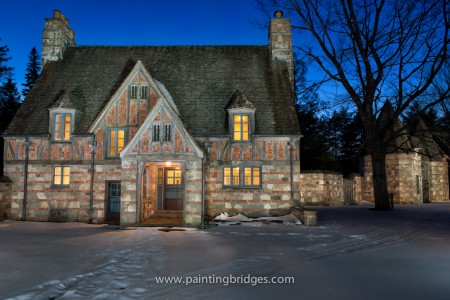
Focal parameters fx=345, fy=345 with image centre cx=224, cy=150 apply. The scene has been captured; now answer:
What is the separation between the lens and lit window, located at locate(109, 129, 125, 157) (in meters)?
16.3

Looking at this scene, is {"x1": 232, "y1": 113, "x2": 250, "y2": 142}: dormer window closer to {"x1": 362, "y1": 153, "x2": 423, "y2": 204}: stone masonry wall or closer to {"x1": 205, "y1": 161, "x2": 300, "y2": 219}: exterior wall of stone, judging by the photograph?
{"x1": 205, "y1": 161, "x2": 300, "y2": 219}: exterior wall of stone

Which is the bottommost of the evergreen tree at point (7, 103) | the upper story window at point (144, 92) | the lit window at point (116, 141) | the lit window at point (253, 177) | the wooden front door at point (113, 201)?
the wooden front door at point (113, 201)

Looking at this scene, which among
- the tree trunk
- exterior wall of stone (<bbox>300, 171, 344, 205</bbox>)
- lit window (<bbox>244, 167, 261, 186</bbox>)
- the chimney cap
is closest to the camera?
lit window (<bbox>244, 167, 261, 186</bbox>)

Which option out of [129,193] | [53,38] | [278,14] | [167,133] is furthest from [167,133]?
[53,38]

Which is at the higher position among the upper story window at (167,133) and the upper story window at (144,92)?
the upper story window at (144,92)

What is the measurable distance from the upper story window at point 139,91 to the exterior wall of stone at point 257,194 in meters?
4.59

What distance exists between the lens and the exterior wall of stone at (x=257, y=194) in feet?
53.3

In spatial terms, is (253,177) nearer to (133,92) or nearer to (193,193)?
(193,193)

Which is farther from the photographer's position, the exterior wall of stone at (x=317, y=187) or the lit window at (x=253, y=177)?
the exterior wall of stone at (x=317, y=187)

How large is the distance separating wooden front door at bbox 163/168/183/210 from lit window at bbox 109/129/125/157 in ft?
9.79

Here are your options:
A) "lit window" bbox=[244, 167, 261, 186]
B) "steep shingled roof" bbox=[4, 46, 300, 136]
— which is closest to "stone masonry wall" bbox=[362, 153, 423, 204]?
"steep shingled roof" bbox=[4, 46, 300, 136]

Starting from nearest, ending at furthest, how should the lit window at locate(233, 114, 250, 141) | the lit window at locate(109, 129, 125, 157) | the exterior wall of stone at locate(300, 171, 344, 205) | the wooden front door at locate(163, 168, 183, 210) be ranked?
the lit window at locate(109, 129, 125, 157) → the lit window at locate(233, 114, 250, 141) → the wooden front door at locate(163, 168, 183, 210) → the exterior wall of stone at locate(300, 171, 344, 205)

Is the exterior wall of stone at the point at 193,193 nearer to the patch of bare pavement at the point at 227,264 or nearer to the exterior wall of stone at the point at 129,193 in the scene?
the patch of bare pavement at the point at 227,264

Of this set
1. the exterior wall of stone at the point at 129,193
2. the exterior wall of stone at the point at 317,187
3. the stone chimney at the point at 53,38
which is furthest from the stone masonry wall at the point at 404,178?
the stone chimney at the point at 53,38
